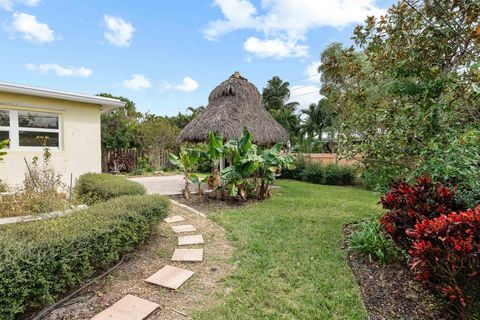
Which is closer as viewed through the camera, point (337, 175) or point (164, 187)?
point (164, 187)

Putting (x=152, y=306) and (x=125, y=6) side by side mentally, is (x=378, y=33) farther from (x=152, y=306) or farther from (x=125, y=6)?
(x=125, y=6)

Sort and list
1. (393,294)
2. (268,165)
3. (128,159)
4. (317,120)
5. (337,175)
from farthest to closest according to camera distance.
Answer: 1. (317,120)
2. (128,159)
3. (337,175)
4. (268,165)
5. (393,294)

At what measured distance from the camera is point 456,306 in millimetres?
2584

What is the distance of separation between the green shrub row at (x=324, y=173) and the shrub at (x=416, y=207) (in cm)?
1166

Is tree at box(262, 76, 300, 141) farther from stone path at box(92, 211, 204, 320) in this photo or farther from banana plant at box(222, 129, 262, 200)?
stone path at box(92, 211, 204, 320)

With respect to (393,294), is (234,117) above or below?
above

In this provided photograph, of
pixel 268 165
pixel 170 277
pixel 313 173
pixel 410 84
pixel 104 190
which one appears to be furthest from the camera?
pixel 313 173

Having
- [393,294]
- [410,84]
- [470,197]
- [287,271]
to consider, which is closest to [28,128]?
[287,271]

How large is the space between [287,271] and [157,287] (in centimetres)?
186

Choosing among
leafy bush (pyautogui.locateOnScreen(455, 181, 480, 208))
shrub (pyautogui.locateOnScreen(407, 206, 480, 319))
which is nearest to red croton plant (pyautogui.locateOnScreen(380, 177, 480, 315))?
shrub (pyautogui.locateOnScreen(407, 206, 480, 319))

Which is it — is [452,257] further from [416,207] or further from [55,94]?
[55,94]

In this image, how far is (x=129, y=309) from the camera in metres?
2.85

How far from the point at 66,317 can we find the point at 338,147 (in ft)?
Result: 18.5

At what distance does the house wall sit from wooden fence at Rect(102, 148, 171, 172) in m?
8.83
